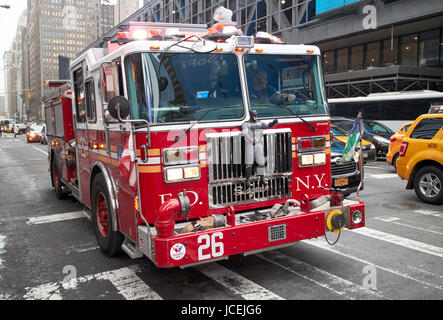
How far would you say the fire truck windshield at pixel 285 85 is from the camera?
16.9 ft

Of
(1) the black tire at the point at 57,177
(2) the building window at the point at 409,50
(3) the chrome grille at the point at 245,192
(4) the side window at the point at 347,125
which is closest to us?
(3) the chrome grille at the point at 245,192

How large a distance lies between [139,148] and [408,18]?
24827 millimetres

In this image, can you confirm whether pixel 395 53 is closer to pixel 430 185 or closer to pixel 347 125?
pixel 347 125

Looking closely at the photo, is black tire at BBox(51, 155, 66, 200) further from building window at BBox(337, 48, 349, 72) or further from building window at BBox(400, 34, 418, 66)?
building window at BBox(337, 48, 349, 72)

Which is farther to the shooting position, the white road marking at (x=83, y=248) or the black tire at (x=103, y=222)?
the white road marking at (x=83, y=248)

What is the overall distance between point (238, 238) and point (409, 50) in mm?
29205

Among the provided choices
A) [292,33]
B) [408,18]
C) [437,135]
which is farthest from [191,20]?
[437,135]

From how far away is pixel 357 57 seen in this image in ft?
109

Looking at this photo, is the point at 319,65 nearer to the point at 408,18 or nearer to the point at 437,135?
the point at 437,135

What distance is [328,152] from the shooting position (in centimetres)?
Answer: 573

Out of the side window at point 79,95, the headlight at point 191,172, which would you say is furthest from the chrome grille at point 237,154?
the side window at point 79,95

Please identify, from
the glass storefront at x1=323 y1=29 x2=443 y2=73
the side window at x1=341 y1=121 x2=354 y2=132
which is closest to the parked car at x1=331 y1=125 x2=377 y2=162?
the side window at x1=341 y1=121 x2=354 y2=132

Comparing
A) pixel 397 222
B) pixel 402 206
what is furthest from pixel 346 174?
pixel 402 206

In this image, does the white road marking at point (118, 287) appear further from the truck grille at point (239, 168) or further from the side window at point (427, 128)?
the side window at point (427, 128)
